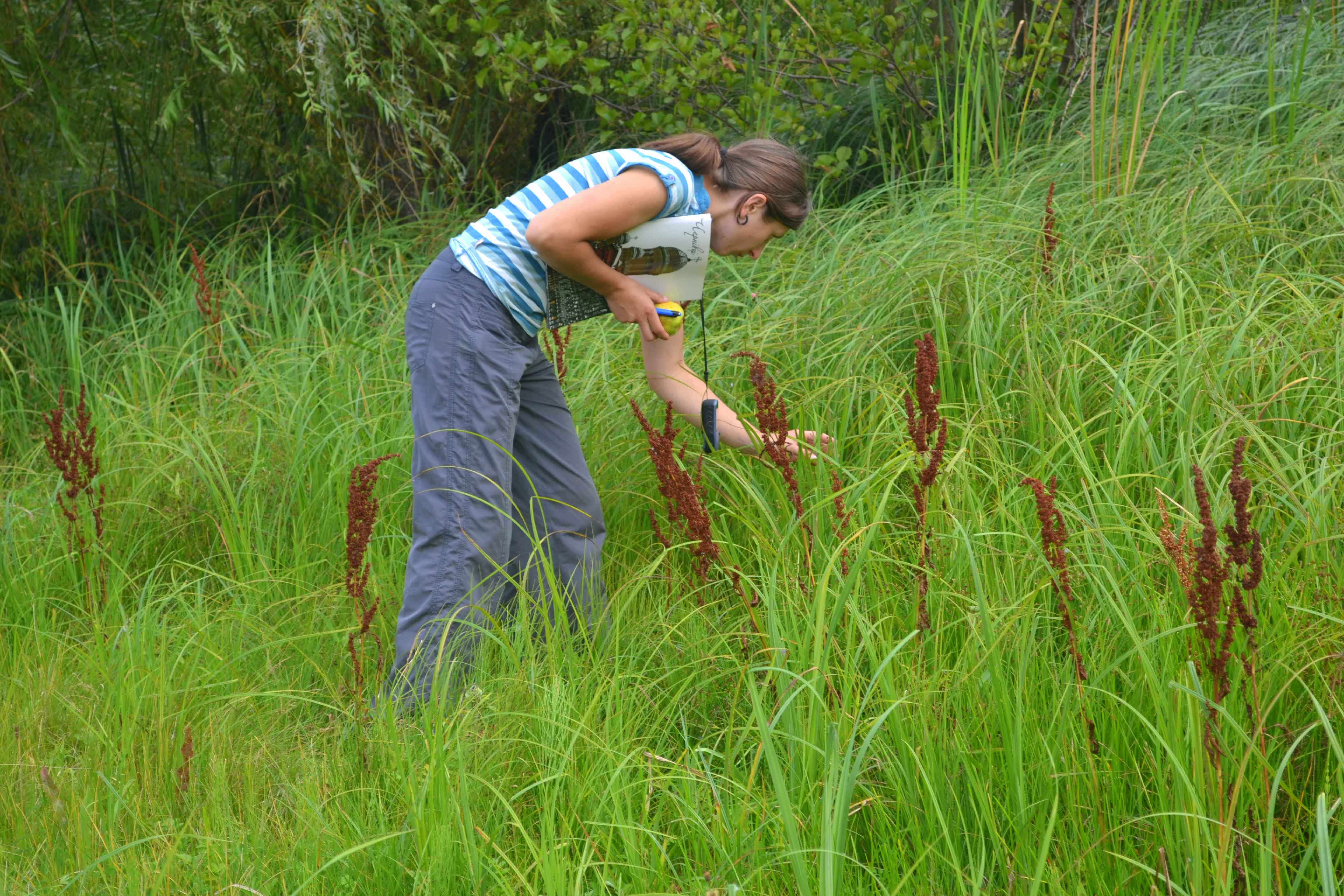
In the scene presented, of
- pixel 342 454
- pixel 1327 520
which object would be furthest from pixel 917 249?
pixel 342 454

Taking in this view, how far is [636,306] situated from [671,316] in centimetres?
12

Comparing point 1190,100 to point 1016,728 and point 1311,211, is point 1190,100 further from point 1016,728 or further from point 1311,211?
point 1016,728

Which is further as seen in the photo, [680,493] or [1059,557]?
[680,493]

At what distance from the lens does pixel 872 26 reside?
5074 mm

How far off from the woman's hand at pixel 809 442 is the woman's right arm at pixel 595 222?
534mm

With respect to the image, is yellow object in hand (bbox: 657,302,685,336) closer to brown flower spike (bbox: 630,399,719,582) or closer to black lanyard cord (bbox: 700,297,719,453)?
black lanyard cord (bbox: 700,297,719,453)

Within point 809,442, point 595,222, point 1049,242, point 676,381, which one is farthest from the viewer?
point 1049,242

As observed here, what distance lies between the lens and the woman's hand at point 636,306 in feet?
8.95

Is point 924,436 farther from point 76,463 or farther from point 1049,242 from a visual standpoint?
point 76,463

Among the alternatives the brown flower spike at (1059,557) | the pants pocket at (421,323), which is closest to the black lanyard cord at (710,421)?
the pants pocket at (421,323)

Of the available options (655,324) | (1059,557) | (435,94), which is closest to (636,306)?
(655,324)

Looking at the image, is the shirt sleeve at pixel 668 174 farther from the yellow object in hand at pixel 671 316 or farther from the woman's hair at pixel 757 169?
the yellow object in hand at pixel 671 316

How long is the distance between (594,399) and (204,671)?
58.5 inches

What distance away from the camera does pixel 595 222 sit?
2.57 metres
